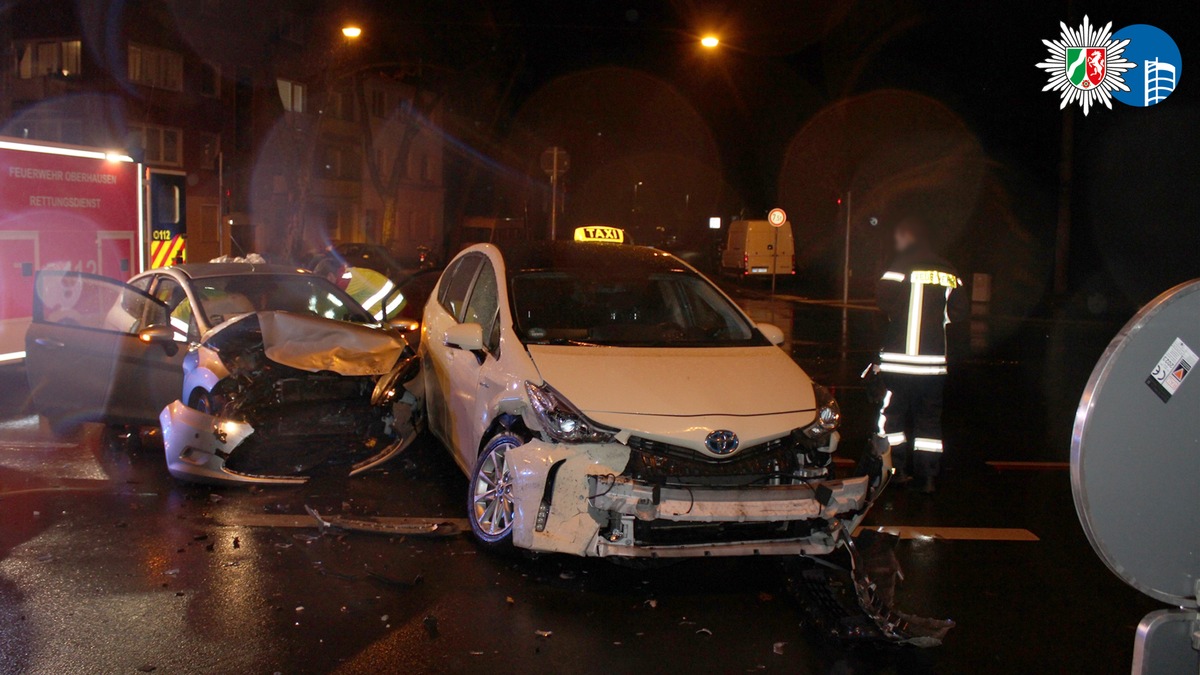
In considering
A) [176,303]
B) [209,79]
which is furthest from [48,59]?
[176,303]

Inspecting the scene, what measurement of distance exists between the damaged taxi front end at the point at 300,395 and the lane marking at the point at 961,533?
3443mm

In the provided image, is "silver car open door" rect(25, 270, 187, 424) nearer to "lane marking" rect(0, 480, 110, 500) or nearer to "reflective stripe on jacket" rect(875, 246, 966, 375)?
"lane marking" rect(0, 480, 110, 500)

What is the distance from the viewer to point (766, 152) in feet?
173

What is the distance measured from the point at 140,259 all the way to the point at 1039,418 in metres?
10.9

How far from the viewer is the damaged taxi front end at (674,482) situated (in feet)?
16.0

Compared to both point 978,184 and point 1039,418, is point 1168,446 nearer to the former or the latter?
point 1039,418

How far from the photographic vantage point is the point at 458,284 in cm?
772

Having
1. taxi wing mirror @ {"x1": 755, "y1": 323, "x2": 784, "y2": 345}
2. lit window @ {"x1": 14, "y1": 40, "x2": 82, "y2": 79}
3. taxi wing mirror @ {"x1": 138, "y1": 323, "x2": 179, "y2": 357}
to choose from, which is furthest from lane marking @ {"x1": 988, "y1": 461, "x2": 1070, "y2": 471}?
lit window @ {"x1": 14, "y1": 40, "x2": 82, "y2": 79}

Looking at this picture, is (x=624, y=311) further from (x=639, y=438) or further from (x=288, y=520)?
(x=288, y=520)

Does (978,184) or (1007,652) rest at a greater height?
(978,184)

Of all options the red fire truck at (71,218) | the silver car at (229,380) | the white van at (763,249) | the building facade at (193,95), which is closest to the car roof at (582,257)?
the silver car at (229,380)

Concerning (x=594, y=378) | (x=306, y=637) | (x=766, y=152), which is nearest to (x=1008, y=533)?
(x=594, y=378)

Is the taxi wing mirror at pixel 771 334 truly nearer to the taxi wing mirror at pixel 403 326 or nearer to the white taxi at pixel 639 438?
the white taxi at pixel 639 438

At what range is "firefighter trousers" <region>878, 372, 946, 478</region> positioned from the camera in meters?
7.20
